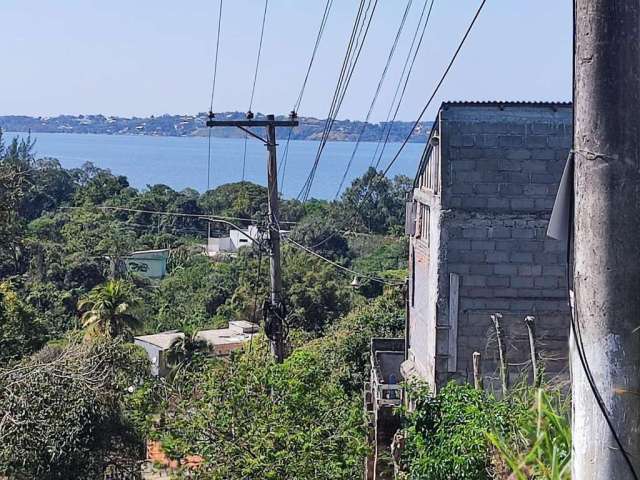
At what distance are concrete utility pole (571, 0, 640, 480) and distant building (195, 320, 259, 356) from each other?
2894cm

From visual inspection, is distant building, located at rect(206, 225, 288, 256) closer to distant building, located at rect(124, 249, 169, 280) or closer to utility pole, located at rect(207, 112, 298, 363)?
distant building, located at rect(124, 249, 169, 280)

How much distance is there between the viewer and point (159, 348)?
34562 millimetres

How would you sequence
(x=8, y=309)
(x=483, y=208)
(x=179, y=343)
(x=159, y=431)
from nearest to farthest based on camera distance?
(x=483, y=208)
(x=159, y=431)
(x=8, y=309)
(x=179, y=343)

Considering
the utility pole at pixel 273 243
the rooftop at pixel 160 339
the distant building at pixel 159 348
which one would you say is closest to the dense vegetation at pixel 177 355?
the utility pole at pixel 273 243

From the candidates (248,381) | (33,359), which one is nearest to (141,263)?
(33,359)

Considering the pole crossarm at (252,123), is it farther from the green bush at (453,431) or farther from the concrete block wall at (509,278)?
the green bush at (453,431)

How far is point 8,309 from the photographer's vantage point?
24.5 meters

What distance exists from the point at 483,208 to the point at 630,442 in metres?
8.10

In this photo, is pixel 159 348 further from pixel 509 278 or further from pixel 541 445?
pixel 541 445

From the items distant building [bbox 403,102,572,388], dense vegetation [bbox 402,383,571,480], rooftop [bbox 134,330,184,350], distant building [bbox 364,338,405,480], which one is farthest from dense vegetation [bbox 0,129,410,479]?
dense vegetation [bbox 402,383,571,480]

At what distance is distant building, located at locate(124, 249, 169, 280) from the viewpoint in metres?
50.7

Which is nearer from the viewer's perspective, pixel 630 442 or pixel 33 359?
pixel 630 442

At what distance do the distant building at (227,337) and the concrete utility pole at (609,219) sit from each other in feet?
95.0

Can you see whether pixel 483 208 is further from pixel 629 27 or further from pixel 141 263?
pixel 141 263
